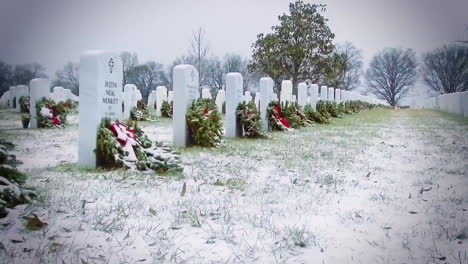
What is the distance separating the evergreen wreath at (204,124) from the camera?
6.44m

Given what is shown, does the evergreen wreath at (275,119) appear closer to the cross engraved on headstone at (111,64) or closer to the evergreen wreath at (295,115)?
the evergreen wreath at (295,115)

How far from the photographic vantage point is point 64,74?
136cm

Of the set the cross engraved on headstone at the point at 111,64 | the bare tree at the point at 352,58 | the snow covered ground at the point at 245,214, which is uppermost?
the cross engraved on headstone at the point at 111,64

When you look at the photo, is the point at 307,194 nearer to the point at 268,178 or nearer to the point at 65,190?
the point at 268,178

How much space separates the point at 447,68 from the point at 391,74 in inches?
10.1

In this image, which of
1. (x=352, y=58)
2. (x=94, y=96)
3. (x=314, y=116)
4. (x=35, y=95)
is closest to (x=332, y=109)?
(x=314, y=116)

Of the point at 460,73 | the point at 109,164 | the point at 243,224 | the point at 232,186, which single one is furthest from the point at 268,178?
the point at 460,73

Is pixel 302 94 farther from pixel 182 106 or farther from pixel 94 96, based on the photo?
pixel 94 96

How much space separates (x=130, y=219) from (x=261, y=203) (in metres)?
1.03

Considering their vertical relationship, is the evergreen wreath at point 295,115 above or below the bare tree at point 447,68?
below

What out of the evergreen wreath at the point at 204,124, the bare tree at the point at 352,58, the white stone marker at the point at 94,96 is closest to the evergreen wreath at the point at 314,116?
the evergreen wreath at the point at 204,124

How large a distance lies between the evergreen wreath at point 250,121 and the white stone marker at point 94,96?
4.12m

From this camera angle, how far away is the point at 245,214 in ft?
9.09

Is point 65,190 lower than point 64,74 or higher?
lower
